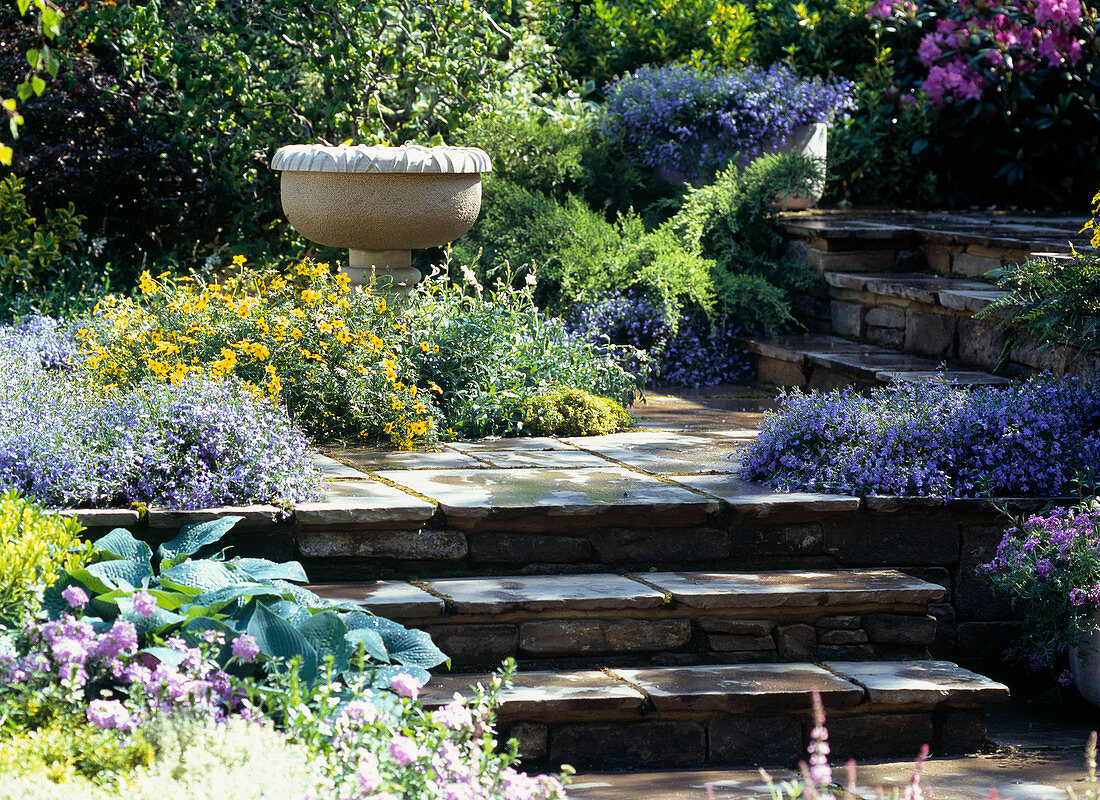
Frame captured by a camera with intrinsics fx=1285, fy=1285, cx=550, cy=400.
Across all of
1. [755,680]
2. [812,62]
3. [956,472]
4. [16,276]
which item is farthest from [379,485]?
[812,62]

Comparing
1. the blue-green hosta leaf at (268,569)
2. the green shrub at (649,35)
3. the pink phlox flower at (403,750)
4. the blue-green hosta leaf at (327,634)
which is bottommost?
the pink phlox flower at (403,750)

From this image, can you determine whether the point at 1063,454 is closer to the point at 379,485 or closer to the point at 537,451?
the point at 537,451

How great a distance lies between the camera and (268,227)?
308 inches

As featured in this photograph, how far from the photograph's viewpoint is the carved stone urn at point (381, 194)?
5.42 m

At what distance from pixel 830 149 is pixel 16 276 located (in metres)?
5.21

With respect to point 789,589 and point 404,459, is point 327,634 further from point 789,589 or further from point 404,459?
point 404,459

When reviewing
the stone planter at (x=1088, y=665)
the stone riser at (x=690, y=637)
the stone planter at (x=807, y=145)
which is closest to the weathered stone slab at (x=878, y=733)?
the stone riser at (x=690, y=637)

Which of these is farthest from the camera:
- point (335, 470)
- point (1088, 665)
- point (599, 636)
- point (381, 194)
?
point (381, 194)

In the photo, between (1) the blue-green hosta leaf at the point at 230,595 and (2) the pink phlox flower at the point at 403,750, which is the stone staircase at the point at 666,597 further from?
(2) the pink phlox flower at the point at 403,750

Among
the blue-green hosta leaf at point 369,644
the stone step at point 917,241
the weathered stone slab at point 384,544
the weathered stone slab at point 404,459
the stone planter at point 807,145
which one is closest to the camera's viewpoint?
the blue-green hosta leaf at point 369,644

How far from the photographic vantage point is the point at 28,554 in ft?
9.02

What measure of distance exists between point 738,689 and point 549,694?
499 mm

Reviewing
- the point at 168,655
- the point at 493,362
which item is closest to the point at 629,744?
the point at 168,655

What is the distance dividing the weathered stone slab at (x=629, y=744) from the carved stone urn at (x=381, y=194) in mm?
2862
